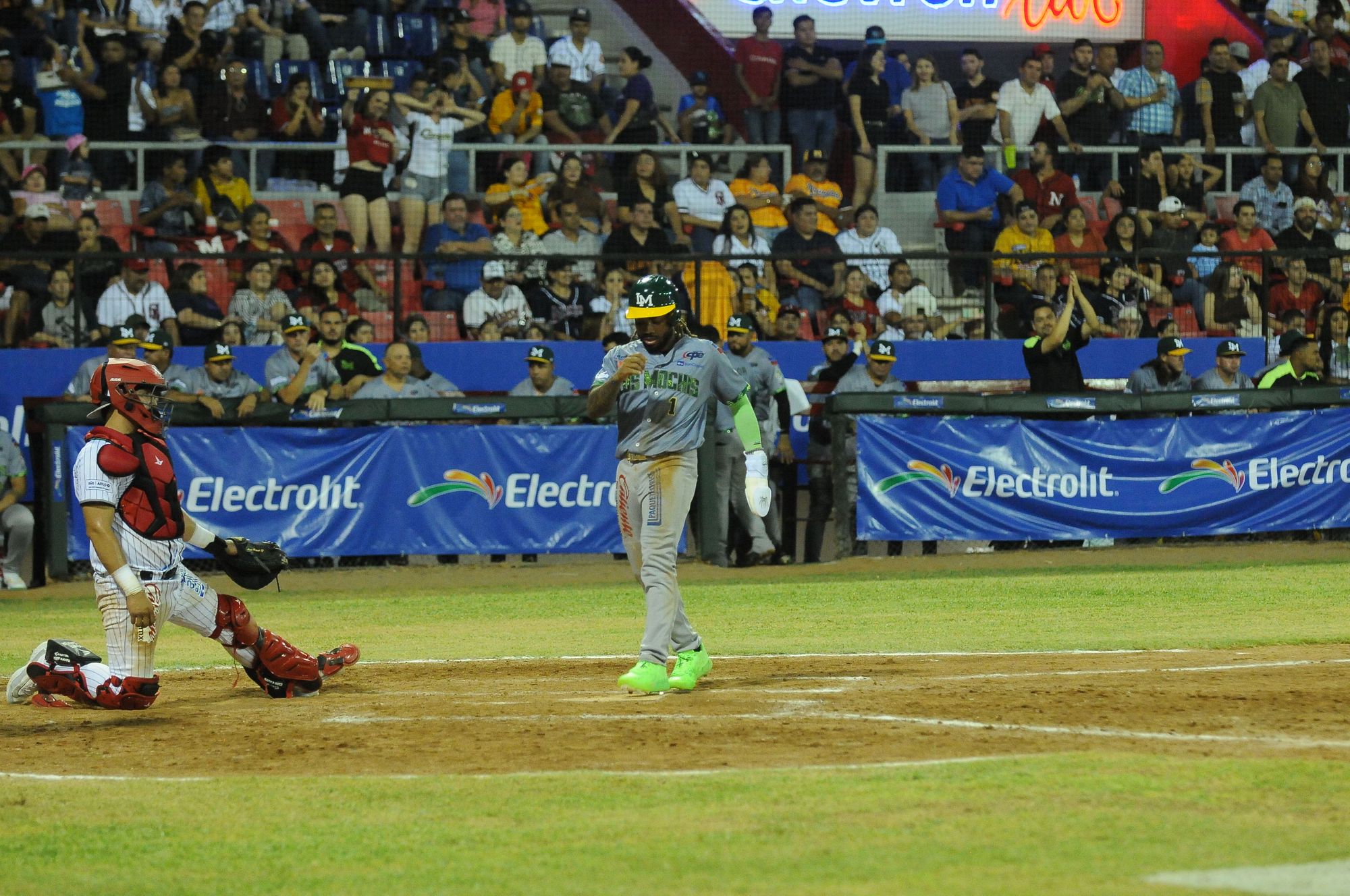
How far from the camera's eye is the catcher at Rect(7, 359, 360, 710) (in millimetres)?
8328

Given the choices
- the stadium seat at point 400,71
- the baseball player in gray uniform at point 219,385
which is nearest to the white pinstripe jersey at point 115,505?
the baseball player in gray uniform at point 219,385

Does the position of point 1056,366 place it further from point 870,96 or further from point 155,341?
point 155,341

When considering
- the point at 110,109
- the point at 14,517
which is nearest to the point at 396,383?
the point at 14,517

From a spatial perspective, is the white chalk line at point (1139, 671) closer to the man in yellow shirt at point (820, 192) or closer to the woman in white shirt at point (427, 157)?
the man in yellow shirt at point (820, 192)

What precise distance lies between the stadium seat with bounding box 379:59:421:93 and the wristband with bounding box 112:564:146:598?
1348 cm

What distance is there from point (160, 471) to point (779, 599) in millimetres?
6458

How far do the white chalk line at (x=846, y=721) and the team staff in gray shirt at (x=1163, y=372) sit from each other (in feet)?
32.1

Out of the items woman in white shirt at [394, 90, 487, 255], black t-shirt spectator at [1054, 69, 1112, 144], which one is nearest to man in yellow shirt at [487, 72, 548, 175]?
woman in white shirt at [394, 90, 487, 255]

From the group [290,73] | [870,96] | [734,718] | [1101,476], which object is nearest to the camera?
[734,718]

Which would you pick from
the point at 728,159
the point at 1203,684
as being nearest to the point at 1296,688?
the point at 1203,684

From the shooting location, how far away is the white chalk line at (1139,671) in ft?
30.0

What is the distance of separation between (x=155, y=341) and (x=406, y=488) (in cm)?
263

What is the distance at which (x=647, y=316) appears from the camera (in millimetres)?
8828

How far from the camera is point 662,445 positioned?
28.9 ft
